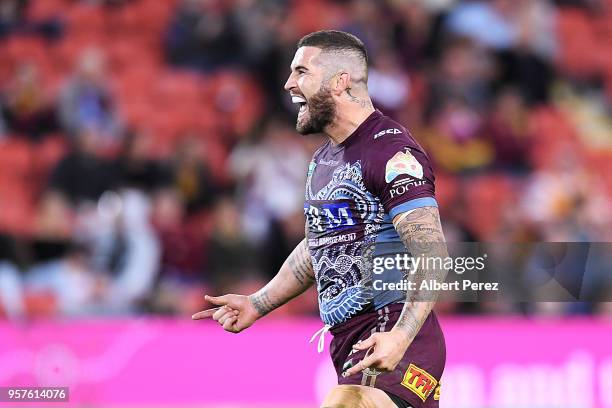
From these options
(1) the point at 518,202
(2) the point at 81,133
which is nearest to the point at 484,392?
(1) the point at 518,202

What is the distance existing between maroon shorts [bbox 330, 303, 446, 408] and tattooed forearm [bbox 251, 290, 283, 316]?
1.75 feet

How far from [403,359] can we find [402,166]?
87cm

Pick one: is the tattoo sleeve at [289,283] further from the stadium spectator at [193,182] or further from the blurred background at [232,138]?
the stadium spectator at [193,182]

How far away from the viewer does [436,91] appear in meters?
14.5

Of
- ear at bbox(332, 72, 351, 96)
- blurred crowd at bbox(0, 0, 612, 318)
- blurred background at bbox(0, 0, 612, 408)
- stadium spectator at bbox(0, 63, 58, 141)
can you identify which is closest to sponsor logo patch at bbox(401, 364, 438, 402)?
ear at bbox(332, 72, 351, 96)

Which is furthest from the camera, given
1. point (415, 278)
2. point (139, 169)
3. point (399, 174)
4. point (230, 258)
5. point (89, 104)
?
point (89, 104)

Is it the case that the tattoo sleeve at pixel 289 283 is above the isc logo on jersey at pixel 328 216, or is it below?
below

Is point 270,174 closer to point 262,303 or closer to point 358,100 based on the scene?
point 262,303

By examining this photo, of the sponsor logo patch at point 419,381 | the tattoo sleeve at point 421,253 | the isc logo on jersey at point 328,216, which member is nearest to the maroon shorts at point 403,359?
the sponsor logo patch at point 419,381

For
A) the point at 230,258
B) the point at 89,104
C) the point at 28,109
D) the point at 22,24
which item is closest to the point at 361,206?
the point at 230,258

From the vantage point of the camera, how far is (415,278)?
5.24 metres

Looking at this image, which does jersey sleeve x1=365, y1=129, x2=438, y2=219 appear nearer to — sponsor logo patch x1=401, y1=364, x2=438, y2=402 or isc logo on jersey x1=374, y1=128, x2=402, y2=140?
isc logo on jersey x1=374, y1=128, x2=402, y2=140

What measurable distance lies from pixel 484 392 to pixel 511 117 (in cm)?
441

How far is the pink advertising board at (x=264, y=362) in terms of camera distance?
11.3m
